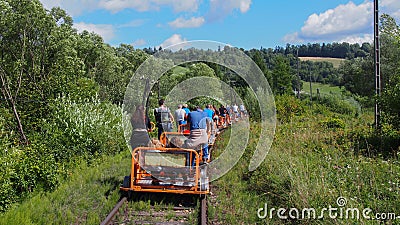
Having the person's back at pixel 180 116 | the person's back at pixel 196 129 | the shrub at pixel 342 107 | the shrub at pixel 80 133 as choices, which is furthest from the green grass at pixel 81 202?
the shrub at pixel 342 107

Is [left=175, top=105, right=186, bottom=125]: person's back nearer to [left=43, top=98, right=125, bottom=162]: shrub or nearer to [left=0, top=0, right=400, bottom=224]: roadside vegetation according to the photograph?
[left=0, top=0, right=400, bottom=224]: roadside vegetation

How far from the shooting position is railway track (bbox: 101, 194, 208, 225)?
732cm

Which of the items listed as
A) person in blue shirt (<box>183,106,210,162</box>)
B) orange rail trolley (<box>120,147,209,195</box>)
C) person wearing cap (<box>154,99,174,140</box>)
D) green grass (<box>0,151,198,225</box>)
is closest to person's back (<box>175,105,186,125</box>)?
person wearing cap (<box>154,99,174,140</box>)

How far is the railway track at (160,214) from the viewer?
24.0 ft

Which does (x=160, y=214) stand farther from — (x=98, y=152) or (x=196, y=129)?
(x=98, y=152)

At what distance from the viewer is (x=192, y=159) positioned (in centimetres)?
939

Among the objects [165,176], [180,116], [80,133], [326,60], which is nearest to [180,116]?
[180,116]

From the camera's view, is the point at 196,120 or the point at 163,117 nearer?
the point at 196,120

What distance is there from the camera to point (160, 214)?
7.84 meters

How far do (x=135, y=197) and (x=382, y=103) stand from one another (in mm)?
9822

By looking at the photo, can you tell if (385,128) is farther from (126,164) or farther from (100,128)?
(100,128)

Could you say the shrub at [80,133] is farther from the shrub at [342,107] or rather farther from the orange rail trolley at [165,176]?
the shrub at [342,107]

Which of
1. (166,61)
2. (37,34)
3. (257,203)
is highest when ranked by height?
(37,34)

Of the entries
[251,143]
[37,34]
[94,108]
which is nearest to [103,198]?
[251,143]
